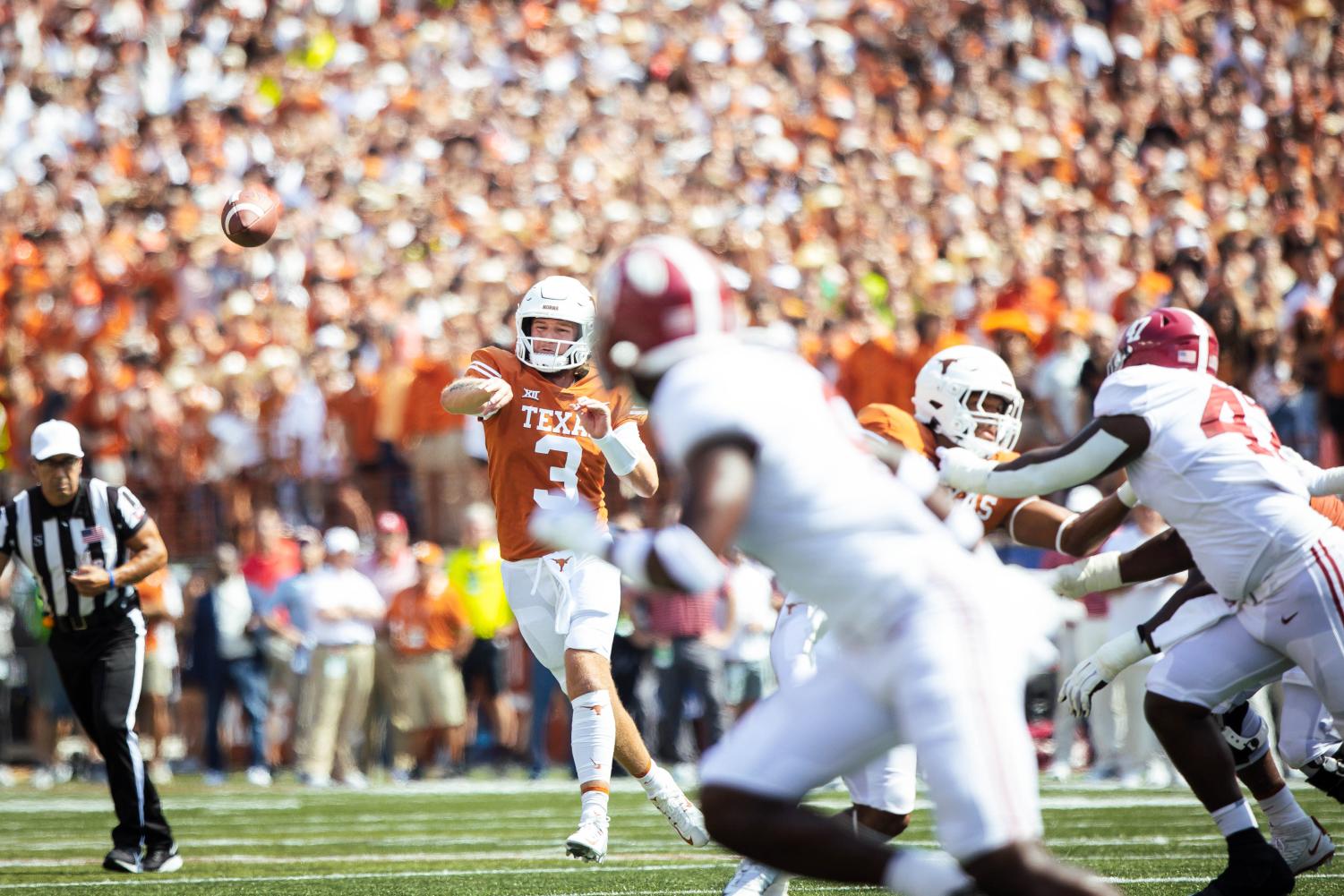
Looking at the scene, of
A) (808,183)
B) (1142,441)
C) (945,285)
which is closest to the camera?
(1142,441)

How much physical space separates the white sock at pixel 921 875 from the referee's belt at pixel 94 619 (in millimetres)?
5798

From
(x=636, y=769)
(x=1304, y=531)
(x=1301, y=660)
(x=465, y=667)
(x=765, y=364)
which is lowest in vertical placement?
(x=465, y=667)

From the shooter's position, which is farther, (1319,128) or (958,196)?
(958,196)

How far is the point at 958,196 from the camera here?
1573 cm

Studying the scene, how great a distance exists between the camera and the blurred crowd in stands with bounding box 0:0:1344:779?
44.9 feet

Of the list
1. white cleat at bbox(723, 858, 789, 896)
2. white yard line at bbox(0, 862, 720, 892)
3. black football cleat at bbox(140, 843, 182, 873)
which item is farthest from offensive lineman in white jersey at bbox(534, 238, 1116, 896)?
black football cleat at bbox(140, 843, 182, 873)

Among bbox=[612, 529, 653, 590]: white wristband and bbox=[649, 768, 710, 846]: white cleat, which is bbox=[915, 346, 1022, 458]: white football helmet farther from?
bbox=[612, 529, 653, 590]: white wristband

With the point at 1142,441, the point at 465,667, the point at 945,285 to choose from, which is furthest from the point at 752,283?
the point at 1142,441

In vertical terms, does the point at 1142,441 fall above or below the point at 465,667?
above

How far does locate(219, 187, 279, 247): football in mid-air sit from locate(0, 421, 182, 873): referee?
1238 mm

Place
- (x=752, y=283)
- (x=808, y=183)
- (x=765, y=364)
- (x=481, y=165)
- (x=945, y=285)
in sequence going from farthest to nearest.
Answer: (x=481, y=165) < (x=808, y=183) < (x=752, y=283) < (x=945, y=285) < (x=765, y=364)

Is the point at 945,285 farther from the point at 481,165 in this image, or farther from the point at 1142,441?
the point at 1142,441

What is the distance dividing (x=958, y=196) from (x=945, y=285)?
1.85 metres

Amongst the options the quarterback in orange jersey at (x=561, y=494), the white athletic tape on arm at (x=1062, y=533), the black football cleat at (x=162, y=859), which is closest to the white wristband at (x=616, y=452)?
the quarterback in orange jersey at (x=561, y=494)
